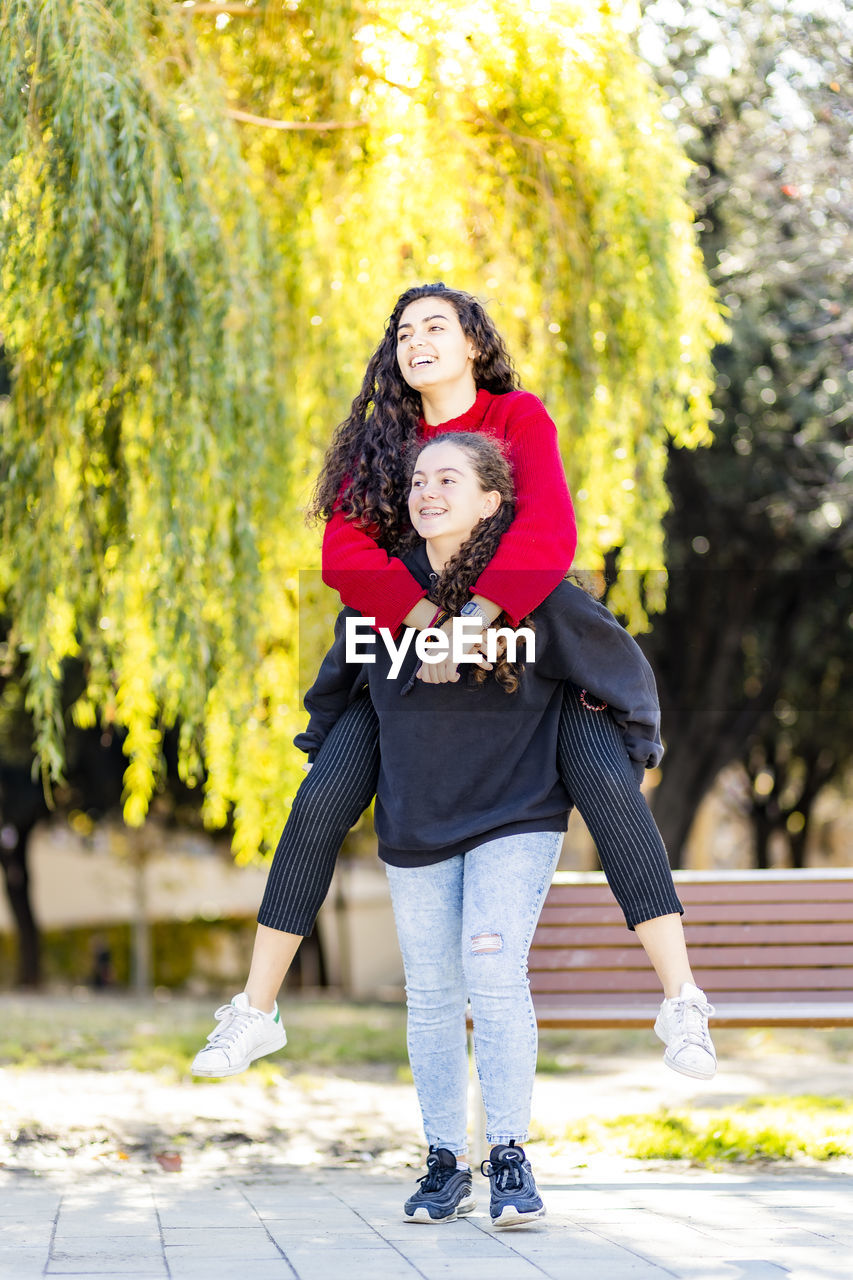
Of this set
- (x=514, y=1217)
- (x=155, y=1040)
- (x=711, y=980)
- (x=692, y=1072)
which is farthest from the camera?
(x=155, y=1040)

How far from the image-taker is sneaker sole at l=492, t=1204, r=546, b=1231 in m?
2.88

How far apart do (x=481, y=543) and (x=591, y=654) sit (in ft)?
1.10

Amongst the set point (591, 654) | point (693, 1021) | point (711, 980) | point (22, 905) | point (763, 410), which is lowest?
point (22, 905)

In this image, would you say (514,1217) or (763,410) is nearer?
(514,1217)

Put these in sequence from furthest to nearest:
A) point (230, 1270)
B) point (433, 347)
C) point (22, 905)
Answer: point (22, 905)
point (433, 347)
point (230, 1270)

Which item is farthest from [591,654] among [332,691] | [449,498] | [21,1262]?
[21,1262]

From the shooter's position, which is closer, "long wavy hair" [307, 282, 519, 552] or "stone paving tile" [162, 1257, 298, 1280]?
"stone paving tile" [162, 1257, 298, 1280]

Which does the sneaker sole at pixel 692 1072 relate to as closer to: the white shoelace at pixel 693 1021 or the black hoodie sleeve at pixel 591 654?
the white shoelace at pixel 693 1021

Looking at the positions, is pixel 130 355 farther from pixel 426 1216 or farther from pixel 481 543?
pixel 426 1216

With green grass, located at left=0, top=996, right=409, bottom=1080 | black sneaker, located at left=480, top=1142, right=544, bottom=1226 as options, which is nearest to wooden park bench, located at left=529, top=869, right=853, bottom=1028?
black sneaker, located at left=480, top=1142, right=544, bottom=1226

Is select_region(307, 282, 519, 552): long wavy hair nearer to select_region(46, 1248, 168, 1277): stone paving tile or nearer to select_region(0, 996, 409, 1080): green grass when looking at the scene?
select_region(46, 1248, 168, 1277): stone paving tile

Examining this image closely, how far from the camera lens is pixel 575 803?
3.05 metres

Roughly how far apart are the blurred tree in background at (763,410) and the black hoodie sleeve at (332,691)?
5966mm

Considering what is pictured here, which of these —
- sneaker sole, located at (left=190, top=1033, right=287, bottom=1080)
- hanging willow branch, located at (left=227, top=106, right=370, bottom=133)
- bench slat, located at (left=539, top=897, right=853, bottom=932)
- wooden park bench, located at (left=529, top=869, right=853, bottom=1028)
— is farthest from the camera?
hanging willow branch, located at (left=227, top=106, right=370, bottom=133)
